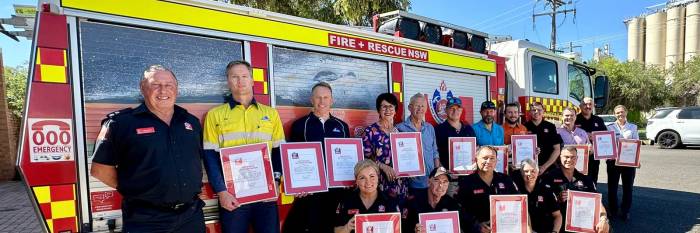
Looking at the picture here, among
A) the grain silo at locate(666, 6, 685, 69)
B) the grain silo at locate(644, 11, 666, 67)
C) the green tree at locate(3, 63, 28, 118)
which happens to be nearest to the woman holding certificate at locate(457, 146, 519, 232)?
the green tree at locate(3, 63, 28, 118)

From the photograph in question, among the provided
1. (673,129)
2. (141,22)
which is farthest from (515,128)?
(673,129)

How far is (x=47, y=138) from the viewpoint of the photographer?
207cm

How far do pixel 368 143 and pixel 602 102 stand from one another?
221 inches

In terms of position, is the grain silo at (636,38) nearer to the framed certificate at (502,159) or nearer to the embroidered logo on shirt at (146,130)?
the framed certificate at (502,159)

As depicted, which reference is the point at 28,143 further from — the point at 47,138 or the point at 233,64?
the point at 233,64

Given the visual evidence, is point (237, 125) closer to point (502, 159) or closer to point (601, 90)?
point (502, 159)

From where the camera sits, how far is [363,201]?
2.98 m

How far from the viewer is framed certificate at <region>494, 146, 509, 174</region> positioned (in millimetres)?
4164

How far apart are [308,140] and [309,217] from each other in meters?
0.57

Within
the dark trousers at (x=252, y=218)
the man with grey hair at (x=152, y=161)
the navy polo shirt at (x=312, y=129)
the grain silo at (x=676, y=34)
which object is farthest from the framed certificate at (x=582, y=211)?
the grain silo at (x=676, y=34)

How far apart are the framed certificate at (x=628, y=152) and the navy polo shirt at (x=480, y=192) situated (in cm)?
246

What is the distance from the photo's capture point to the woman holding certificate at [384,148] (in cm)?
333

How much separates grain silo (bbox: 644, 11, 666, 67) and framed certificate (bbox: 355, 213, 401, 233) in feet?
194

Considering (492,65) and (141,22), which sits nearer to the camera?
(141,22)
